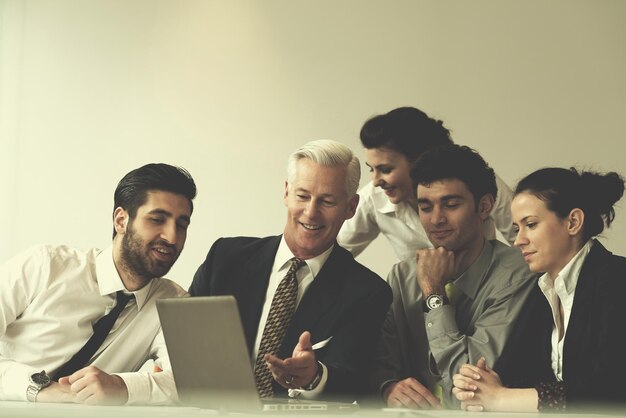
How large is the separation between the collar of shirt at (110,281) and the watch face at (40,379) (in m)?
0.38

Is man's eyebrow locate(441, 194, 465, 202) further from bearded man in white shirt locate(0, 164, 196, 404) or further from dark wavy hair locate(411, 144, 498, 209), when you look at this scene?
bearded man in white shirt locate(0, 164, 196, 404)

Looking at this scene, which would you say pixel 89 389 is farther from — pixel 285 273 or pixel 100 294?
pixel 285 273

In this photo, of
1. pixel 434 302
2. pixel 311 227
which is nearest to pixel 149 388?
pixel 311 227

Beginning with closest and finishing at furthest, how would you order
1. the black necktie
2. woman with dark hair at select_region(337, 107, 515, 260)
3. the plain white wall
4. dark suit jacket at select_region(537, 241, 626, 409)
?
dark suit jacket at select_region(537, 241, 626, 409), the black necktie, woman with dark hair at select_region(337, 107, 515, 260), the plain white wall

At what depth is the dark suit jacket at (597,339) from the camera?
2.36 meters

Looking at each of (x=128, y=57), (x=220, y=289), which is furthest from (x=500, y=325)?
(x=128, y=57)

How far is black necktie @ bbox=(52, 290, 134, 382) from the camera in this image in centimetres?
272

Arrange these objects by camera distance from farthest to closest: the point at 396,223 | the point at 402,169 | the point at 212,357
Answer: the point at 396,223
the point at 402,169
the point at 212,357

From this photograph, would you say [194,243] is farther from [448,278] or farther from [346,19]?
[448,278]

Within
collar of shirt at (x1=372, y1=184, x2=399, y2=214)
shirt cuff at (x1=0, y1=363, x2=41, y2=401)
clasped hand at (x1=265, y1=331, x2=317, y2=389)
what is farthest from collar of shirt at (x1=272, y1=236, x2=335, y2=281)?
shirt cuff at (x1=0, y1=363, x2=41, y2=401)

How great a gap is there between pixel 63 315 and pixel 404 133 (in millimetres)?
1376

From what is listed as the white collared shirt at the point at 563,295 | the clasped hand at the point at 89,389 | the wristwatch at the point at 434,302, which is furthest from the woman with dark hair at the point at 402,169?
the clasped hand at the point at 89,389

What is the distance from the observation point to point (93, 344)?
2.75 meters

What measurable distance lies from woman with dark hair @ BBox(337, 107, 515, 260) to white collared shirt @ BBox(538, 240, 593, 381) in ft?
1.86
